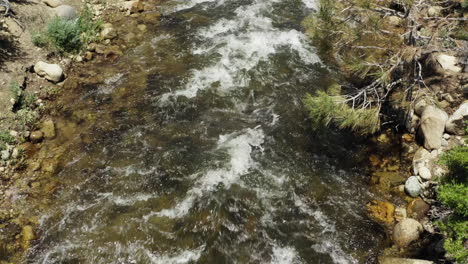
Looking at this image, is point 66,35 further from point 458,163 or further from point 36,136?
point 458,163

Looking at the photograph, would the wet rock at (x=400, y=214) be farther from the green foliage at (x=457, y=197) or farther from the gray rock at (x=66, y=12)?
the gray rock at (x=66, y=12)

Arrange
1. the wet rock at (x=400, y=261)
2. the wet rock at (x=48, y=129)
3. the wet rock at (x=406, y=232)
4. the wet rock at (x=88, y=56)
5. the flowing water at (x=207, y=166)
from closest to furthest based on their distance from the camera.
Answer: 1. the wet rock at (x=400, y=261)
2. the wet rock at (x=406, y=232)
3. the flowing water at (x=207, y=166)
4. the wet rock at (x=48, y=129)
5. the wet rock at (x=88, y=56)

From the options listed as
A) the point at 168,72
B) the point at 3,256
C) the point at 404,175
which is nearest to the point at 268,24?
the point at 168,72

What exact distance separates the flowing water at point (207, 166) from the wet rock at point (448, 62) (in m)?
3.12

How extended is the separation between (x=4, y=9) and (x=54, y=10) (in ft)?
4.80

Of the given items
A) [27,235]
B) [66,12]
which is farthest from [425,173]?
[66,12]

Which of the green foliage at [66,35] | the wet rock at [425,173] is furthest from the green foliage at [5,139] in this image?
the wet rock at [425,173]

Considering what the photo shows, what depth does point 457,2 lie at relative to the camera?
10.1 m

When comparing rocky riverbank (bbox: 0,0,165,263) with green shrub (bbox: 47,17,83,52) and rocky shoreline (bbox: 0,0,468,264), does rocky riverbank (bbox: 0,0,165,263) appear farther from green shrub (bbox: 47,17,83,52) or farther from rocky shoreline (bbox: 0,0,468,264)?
green shrub (bbox: 47,17,83,52)

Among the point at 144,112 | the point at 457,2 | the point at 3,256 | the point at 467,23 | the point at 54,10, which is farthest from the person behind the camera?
the point at 54,10

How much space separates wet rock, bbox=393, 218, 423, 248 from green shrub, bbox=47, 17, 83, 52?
10230 mm

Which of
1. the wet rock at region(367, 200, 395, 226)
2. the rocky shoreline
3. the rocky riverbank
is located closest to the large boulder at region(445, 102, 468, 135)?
the rocky shoreline

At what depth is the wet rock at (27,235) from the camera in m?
6.69

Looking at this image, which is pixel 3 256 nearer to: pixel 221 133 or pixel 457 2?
pixel 221 133
